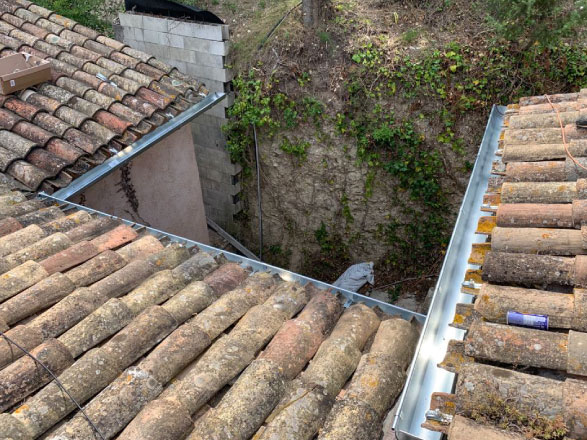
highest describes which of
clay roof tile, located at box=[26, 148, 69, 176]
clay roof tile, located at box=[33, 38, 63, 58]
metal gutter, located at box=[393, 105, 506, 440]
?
clay roof tile, located at box=[33, 38, 63, 58]

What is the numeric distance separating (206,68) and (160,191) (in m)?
3.34

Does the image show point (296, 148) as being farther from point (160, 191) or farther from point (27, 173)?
point (27, 173)

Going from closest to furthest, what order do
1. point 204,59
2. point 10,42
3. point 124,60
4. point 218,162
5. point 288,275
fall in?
point 288,275 → point 10,42 → point 124,60 → point 204,59 → point 218,162

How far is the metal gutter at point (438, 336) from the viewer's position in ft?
8.13

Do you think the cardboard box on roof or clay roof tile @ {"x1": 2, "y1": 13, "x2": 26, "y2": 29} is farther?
clay roof tile @ {"x1": 2, "y1": 13, "x2": 26, "y2": 29}

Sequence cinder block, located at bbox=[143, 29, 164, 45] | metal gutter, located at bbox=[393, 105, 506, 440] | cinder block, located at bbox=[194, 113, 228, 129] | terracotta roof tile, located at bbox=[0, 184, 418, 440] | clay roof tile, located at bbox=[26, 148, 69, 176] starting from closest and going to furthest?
metal gutter, located at bbox=[393, 105, 506, 440]
terracotta roof tile, located at bbox=[0, 184, 418, 440]
clay roof tile, located at bbox=[26, 148, 69, 176]
cinder block, located at bbox=[143, 29, 164, 45]
cinder block, located at bbox=[194, 113, 228, 129]

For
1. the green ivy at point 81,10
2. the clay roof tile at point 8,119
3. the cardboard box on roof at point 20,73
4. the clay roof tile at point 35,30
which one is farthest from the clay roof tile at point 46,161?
the green ivy at point 81,10

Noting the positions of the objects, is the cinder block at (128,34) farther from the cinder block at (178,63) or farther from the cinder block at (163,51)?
the cinder block at (178,63)

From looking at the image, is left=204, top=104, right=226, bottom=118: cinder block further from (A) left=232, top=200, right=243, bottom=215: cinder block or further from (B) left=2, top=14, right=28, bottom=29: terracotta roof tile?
(B) left=2, top=14, right=28, bottom=29: terracotta roof tile

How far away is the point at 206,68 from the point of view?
942 cm

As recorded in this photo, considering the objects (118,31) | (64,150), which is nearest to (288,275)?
(64,150)

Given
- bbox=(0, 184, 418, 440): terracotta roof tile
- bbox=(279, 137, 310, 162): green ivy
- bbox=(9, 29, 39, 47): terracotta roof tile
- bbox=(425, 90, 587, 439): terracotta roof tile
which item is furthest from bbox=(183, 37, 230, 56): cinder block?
bbox=(425, 90, 587, 439): terracotta roof tile

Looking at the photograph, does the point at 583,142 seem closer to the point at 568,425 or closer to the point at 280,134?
the point at 568,425

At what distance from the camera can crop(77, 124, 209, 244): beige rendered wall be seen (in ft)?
21.0
